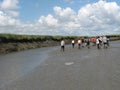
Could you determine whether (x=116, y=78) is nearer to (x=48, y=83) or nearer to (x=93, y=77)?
(x=93, y=77)

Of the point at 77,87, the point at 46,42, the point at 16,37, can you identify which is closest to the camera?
the point at 77,87

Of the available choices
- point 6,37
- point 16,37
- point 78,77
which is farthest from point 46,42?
point 78,77

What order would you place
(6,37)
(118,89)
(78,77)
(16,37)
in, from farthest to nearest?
(16,37) → (6,37) → (78,77) → (118,89)

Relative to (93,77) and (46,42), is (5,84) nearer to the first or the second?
(93,77)

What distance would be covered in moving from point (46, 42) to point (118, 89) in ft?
265

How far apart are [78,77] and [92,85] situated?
2.63 metres

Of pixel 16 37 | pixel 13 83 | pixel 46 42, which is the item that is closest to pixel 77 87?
pixel 13 83

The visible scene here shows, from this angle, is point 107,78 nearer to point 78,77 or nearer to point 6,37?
point 78,77

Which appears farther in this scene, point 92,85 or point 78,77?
point 78,77

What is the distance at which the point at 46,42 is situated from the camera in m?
92.1

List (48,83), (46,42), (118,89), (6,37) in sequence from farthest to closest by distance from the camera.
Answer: (46,42) < (6,37) < (48,83) < (118,89)

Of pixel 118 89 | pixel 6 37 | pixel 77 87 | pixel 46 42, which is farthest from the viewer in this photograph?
pixel 46 42

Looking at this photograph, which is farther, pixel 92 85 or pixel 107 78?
pixel 107 78

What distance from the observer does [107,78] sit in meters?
14.7
